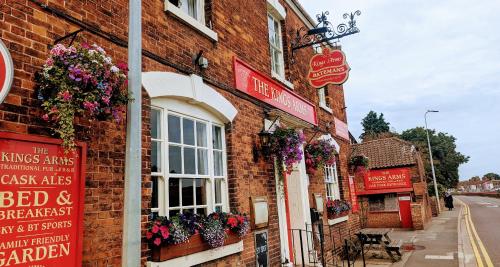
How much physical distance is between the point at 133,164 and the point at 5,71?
4.48ft

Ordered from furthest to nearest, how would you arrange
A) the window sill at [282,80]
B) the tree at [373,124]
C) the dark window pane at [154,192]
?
the tree at [373,124] < the window sill at [282,80] < the dark window pane at [154,192]

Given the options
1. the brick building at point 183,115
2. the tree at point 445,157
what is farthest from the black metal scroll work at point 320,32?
the tree at point 445,157

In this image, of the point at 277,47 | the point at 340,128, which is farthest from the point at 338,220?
the point at 277,47

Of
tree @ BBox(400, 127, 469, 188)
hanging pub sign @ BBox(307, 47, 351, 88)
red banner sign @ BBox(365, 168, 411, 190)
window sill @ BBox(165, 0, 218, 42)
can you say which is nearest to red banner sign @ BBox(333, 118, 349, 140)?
hanging pub sign @ BBox(307, 47, 351, 88)

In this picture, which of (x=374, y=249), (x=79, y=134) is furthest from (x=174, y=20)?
(x=374, y=249)

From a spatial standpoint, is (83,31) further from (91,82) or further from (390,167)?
(390,167)

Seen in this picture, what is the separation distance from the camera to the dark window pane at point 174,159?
479 centimetres

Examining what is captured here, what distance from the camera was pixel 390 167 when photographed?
1955cm

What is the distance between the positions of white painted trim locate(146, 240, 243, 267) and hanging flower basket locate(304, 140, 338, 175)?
3782 mm

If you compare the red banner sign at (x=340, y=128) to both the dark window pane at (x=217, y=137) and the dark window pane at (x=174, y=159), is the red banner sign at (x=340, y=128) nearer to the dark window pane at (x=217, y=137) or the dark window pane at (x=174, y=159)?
the dark window pane at (x=217, y=137)

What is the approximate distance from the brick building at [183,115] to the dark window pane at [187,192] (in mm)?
14

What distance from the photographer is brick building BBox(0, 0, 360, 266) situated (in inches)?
134

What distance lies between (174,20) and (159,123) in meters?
1.55

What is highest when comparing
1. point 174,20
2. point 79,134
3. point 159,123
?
point 174,20
